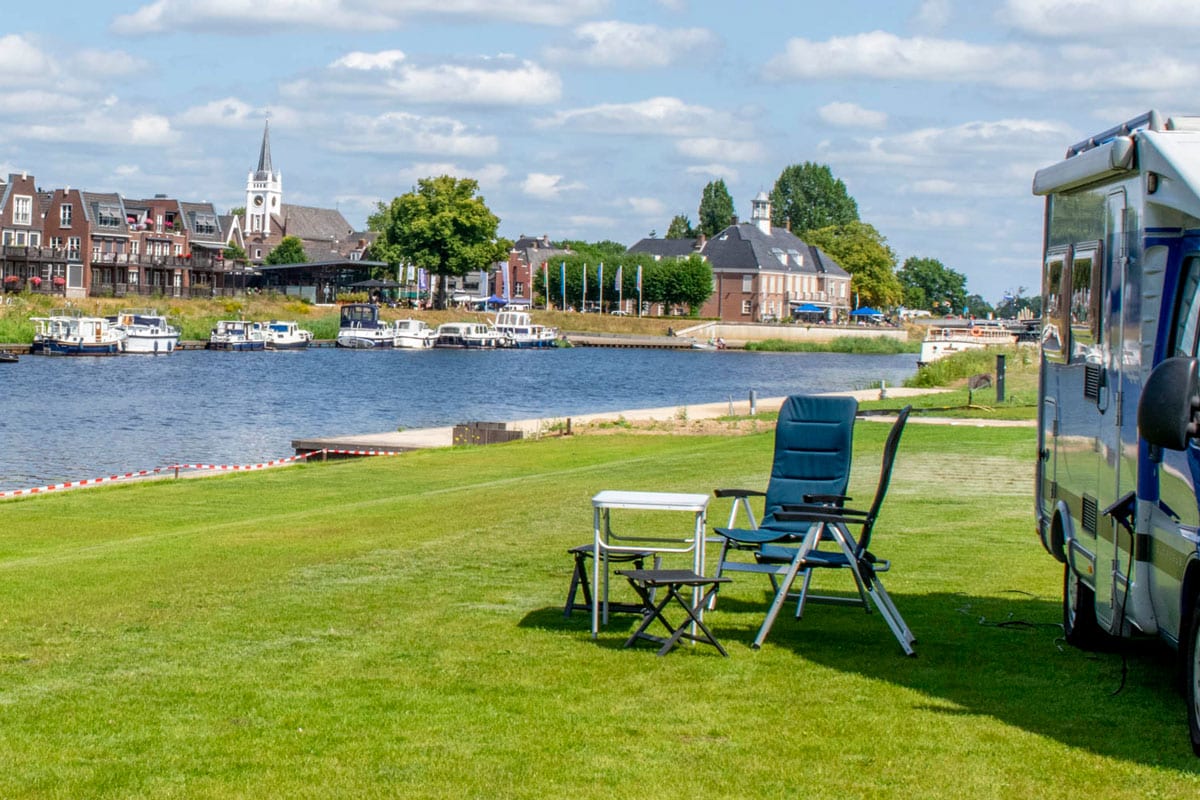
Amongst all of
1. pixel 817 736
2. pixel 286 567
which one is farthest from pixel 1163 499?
pixel 286 567

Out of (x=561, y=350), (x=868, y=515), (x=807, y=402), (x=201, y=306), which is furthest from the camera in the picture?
(x=561, y=350)

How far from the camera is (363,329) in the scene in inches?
4783

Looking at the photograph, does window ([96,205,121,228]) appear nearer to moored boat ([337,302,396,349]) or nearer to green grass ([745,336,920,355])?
moored boat ([337,302,396,349])

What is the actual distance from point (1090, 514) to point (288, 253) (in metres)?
162

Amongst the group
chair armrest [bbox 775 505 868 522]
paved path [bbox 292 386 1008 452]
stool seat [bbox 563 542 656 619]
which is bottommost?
paved path [bbox 292 386 1008 452]

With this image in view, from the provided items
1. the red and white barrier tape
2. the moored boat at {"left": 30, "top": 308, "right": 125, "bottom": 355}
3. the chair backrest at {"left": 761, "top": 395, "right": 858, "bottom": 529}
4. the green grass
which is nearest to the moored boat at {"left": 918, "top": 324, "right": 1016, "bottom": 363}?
the green grass

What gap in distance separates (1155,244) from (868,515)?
2.90m

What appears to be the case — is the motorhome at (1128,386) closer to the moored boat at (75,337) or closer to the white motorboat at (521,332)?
the moored boat at (75,337)

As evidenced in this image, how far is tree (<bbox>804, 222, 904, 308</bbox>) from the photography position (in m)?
191

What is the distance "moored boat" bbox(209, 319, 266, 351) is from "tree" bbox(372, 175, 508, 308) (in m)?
28.1

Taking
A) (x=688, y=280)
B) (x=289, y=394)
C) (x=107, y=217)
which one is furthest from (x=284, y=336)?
(x=688, y=280)

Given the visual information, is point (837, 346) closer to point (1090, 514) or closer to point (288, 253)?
point (288, 253)

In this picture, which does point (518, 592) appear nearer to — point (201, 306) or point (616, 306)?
point (201, 306)

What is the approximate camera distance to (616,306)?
6590 inches
